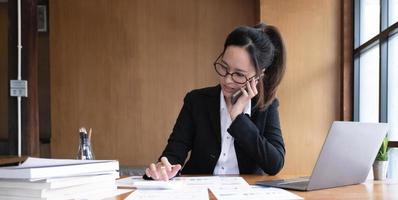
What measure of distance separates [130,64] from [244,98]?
3.41 metres

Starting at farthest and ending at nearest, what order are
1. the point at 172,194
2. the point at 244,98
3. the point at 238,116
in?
the point at 244,98 < the point at 238,116 < the point at 172,194

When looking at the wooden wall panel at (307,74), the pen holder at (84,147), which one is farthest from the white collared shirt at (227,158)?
the wooden wall panel at (307,74)

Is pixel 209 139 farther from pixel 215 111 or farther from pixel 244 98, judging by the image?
pixel 244 98

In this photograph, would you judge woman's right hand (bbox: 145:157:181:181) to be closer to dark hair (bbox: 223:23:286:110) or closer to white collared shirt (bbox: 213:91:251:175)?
white collared shirt (bbox: 213:91:251:175)

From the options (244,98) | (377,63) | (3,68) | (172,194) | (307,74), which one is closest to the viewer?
(172,194)

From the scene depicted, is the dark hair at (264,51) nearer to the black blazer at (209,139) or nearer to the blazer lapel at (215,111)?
the black blazer at (209,139)

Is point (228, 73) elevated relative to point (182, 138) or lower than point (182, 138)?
elevated

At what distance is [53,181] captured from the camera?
0.95 metres

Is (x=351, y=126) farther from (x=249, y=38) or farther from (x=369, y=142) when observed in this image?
(x=249, y=38)

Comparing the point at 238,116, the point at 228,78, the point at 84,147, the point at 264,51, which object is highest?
the point at 264,51

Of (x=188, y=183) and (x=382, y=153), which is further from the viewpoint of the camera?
(x=382, y=153)

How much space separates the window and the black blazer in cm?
112

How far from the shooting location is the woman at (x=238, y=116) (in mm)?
1669

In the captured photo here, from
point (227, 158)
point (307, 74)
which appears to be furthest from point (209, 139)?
point (307, 74)
